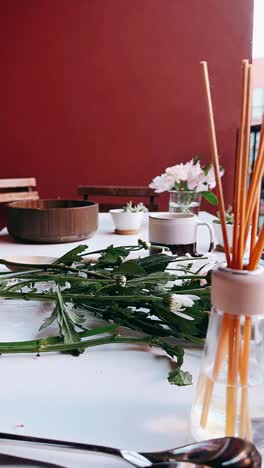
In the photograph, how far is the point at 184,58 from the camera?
251 centimetres

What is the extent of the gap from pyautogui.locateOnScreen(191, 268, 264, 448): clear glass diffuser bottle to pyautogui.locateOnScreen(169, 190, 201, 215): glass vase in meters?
0.94

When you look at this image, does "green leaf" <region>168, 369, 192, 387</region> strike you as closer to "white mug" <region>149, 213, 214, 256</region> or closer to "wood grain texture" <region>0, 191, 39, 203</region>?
"white mug" <region>149, 213, 214, 256</region>

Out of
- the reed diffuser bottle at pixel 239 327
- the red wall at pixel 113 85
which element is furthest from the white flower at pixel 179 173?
the red wall at pixel 113 85

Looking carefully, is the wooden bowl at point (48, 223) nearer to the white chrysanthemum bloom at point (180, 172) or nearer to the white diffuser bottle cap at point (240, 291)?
the white chrysanthemum bloom at point (180, 172)

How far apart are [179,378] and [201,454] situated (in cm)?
14

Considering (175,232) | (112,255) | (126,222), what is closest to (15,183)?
(126,222)

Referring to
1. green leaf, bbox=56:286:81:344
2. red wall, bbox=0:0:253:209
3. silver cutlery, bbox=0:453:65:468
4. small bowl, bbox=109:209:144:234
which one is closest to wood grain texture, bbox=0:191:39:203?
red wall, bbox=0:0:253:209

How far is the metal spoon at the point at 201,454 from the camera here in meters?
0.26

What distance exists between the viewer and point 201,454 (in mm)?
272

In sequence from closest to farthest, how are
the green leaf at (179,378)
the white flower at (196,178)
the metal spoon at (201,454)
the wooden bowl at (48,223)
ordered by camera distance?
the metal spoon at (201,454)
the green leaf at (179,378)
the wooden bowl at (48,223)
the white flower at (196,178)

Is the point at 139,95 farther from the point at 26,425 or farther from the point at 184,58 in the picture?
the point at 26,425

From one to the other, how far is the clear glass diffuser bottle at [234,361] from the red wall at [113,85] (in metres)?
2.26

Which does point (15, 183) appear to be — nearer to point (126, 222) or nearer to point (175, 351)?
point (126, 222)

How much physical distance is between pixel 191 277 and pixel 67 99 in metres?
2.29
